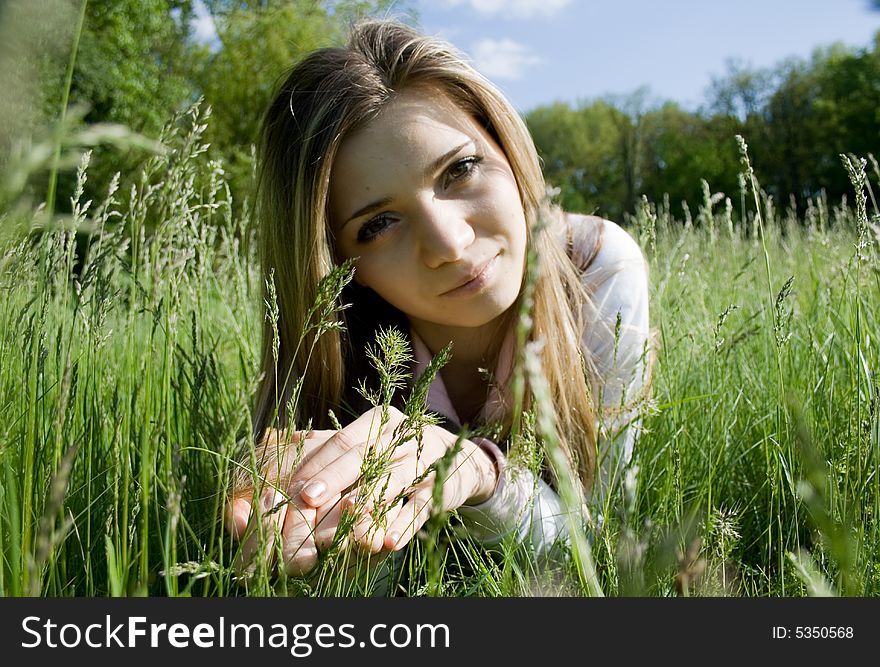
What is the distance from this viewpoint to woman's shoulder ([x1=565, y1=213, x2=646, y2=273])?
2.30 meters

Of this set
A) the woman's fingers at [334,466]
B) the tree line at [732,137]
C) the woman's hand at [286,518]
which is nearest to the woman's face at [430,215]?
the woman's fingers at [334,466]

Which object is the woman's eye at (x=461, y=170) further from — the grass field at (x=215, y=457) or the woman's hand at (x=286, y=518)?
the woman's hand at (x=286, y=518)

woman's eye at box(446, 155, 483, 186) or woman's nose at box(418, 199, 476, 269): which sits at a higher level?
woman's eye at box(446, 155, 483, 186)

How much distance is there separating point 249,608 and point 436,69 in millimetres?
1683

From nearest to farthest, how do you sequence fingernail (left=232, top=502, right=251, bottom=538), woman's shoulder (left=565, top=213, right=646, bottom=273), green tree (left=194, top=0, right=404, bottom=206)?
fingernail (left=232, top=502, right=251, bottom=538) < woman's shoulder (left=565, top=213, right=646, bottom=273) < green tree (left=194, top=0, right=404, bottom=206)

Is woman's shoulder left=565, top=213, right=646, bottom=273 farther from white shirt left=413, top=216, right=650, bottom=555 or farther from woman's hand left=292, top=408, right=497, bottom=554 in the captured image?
woman's hand left=292, top=408, right=497, bottom=554

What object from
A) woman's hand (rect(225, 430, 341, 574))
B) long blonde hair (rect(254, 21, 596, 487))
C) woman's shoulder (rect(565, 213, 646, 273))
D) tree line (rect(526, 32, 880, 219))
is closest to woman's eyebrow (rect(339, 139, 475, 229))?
long blonde hair (rect(254, 21, 596, 487))

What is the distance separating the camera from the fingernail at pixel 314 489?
1.15m

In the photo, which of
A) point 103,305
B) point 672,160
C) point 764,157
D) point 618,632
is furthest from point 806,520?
point 672,160

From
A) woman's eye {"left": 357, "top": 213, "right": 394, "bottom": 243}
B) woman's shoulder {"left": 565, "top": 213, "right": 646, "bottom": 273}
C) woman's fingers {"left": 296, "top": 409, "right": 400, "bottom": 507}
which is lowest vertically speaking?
woman's fingers {"left": 296, "top": 409, "right": 400, "bottom": 507}

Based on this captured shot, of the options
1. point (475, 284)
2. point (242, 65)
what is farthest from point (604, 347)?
point (242, 65)

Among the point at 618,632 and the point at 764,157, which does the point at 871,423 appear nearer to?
the point at 618,632

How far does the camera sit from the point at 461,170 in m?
1.92

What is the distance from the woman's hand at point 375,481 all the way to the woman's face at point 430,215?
481mm
